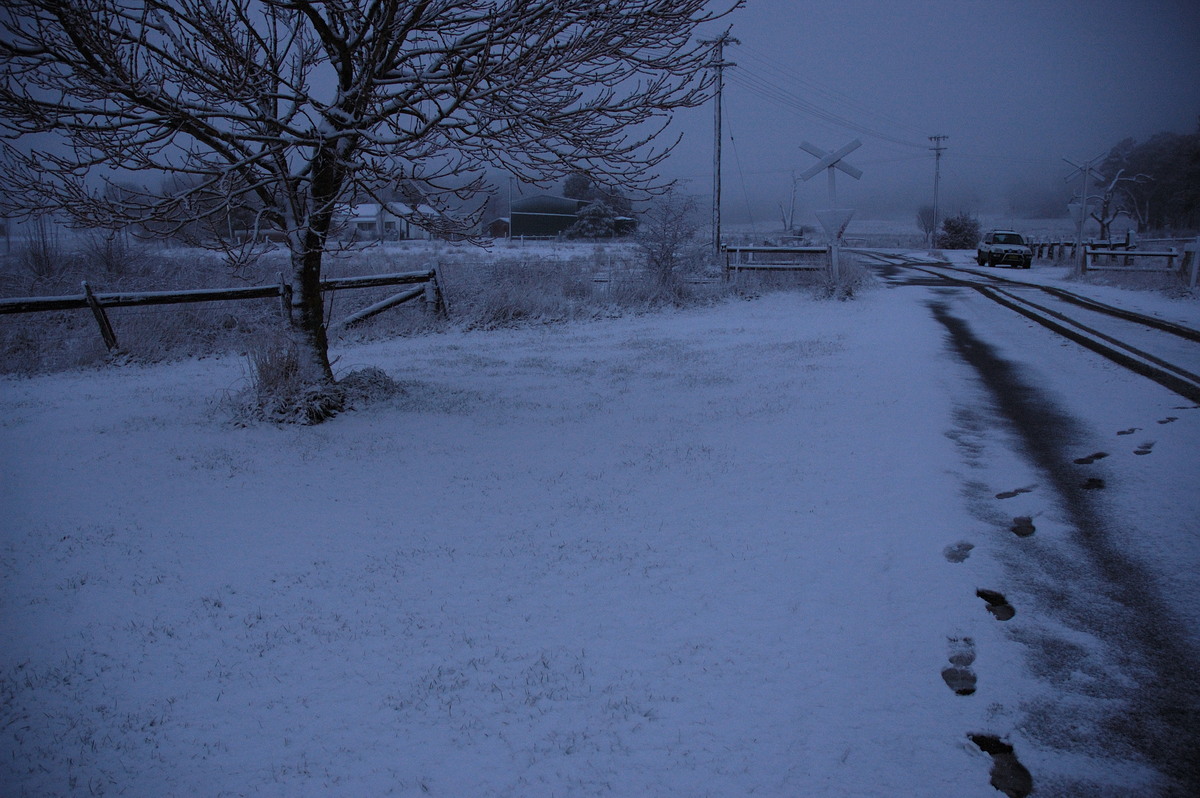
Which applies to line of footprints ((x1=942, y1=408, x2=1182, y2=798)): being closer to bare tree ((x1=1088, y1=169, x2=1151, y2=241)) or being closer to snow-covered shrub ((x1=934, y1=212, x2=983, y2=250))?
bare tree ((x1=1088, y1=169, x2=1151, y2=241))

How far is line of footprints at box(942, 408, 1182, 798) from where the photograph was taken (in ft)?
7.23

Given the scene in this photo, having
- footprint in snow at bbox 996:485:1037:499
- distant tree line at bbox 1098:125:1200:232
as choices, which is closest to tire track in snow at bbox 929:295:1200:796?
footprint in snow at bbox 996:485:1037:499

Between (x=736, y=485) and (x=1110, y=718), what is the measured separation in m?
2.76

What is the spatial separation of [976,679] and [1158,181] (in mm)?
63632

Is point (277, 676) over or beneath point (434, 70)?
A: beneath

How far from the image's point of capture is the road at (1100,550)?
2.43 m

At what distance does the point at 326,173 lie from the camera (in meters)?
6.32

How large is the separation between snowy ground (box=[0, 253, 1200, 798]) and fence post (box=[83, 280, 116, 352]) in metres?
4.29

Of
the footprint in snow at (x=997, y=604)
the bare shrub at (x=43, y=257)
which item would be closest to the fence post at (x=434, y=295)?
the bare shrub at (x=43, y=257)

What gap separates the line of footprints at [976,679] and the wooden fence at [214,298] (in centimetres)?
767

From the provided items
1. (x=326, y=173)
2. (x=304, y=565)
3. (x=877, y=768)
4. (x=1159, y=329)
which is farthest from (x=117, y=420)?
(x=1159, y=329)

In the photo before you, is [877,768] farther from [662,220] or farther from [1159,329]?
[662,220]

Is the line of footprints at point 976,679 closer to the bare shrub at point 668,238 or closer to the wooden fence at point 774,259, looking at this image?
the bare shrub at point 668,238

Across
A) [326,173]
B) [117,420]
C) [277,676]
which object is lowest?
[277,676]
